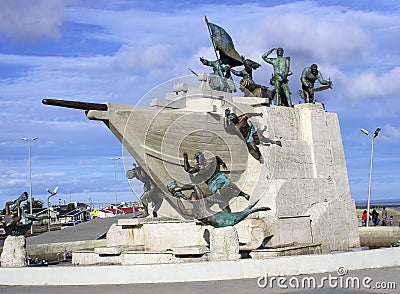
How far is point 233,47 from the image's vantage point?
20.4m

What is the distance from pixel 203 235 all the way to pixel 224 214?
12.6 feet

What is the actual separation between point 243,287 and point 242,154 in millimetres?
6827

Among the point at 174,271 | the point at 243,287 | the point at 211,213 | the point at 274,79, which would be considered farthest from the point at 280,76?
the point at 243,287

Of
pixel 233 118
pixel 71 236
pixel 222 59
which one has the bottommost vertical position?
pixel 71 236

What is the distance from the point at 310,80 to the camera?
2141 centimetres

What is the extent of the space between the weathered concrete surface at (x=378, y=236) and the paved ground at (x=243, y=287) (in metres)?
11.1

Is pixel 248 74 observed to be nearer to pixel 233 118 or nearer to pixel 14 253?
pixel 233 118

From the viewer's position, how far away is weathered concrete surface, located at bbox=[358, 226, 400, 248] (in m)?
24.0

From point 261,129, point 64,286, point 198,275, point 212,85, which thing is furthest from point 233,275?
point 212,85

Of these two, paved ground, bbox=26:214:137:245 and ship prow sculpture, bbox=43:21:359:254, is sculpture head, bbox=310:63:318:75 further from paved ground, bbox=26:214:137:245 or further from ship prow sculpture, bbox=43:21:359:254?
paved ground, bbox=26:214:137:245

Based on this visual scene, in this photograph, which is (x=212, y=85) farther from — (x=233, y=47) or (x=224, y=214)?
(x=224, y=214)

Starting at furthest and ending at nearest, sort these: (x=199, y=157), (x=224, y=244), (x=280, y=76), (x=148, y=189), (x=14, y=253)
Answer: (x=280, y=76)
(x=148, y=189)
(x=199, y=157)
(x=14, y=253)
(x=224, y=244)

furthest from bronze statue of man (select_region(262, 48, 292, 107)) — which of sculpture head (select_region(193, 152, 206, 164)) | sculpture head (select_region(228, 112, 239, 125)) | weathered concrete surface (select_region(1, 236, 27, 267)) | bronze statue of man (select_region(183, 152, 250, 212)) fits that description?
weathered concrete surface (select_region(1, 236, 27, 267))

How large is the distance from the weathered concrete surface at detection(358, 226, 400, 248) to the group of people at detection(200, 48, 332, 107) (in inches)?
252
